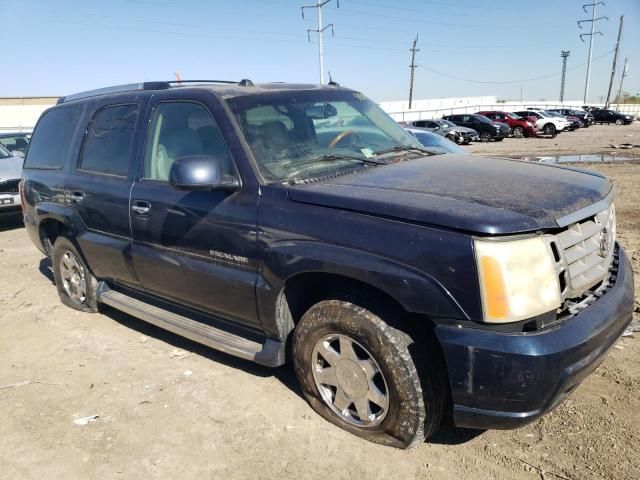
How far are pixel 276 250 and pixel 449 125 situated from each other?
26.1 metres

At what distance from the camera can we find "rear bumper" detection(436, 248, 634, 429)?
2.23 m

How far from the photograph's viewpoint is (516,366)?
7.30ft

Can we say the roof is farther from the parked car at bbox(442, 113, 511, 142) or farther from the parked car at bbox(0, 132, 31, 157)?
the parked car at bbox(442, 113, 511, 142)

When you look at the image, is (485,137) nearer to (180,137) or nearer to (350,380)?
(180,137)

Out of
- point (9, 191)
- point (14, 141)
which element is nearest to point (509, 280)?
point (9, 191)

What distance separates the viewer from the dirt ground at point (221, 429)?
8.79 ft

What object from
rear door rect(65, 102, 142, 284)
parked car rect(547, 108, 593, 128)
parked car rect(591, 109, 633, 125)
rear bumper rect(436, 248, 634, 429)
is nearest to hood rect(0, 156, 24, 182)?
rear door rect(65, 102, 142, 284)

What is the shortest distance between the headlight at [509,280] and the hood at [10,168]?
8.92 metres

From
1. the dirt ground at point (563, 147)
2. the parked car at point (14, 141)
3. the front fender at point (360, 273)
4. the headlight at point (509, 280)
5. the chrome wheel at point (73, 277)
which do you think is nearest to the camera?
the headlight at point (509, 280)

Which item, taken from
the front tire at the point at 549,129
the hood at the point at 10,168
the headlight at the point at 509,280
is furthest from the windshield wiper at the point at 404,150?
the front tire at the point at 549,129

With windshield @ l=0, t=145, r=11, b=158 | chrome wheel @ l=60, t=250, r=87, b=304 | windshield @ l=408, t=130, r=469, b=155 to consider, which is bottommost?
chrome wheel @ l=60, t=250, r=87, b=304

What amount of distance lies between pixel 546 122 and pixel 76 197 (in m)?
31.2

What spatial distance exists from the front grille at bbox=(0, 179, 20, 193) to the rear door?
5668mm

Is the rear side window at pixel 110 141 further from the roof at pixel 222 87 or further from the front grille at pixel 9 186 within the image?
the front grille at pixel 9 186
